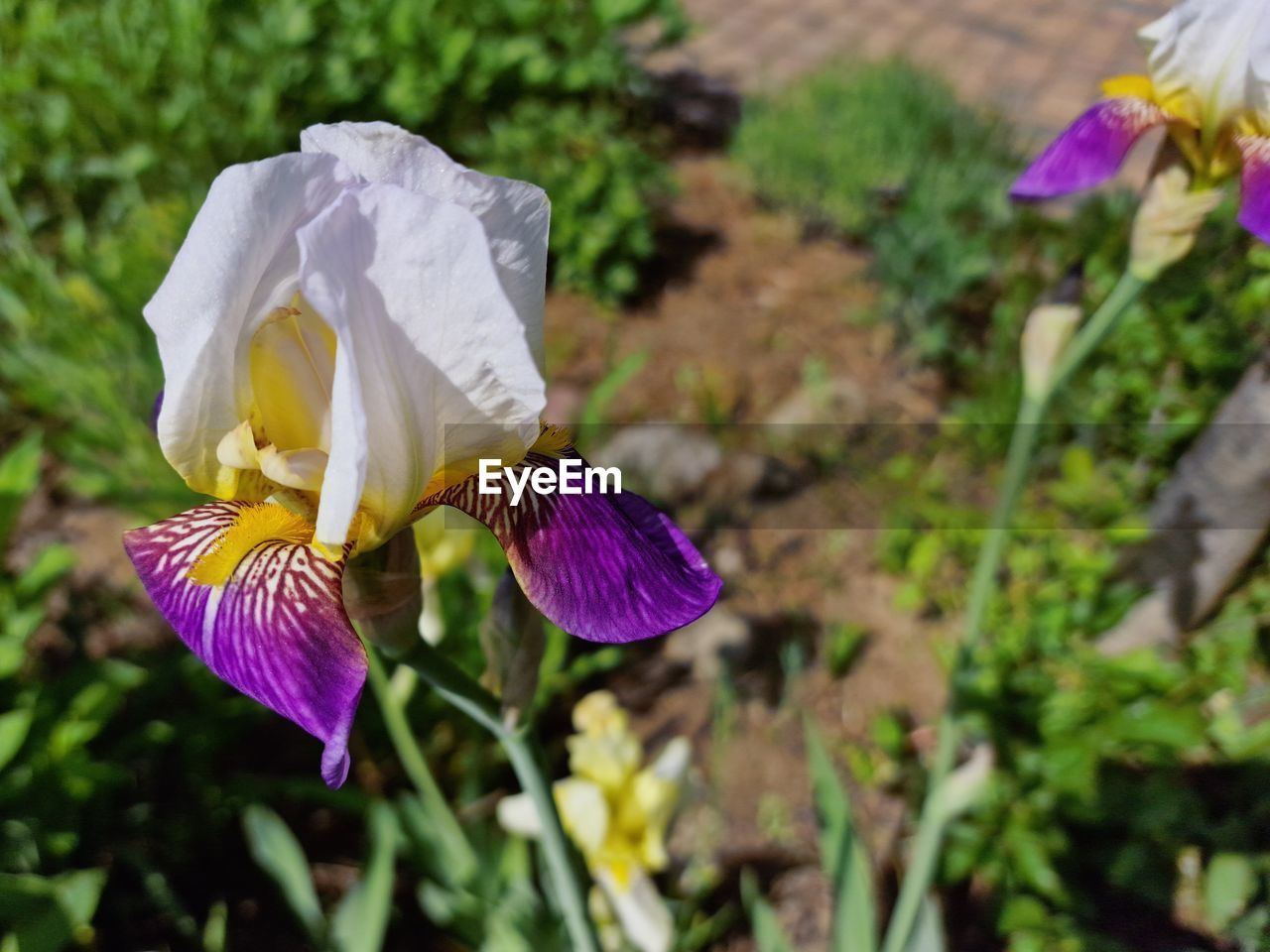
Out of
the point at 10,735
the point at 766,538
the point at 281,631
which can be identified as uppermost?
the point at 281,631

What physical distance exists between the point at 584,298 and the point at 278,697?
3189 mm

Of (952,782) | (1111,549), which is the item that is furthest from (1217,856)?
(1111,549)

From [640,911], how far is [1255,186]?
59.5 inches

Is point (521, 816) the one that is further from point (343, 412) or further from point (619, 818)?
point (343, 412)

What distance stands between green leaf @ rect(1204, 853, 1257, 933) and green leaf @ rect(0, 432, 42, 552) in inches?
90.8

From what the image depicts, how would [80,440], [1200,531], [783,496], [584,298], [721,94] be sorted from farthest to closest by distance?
1. [721,94]
2. [584,298]
3. [783,496]
4. [80,440]
5. [1200,531]

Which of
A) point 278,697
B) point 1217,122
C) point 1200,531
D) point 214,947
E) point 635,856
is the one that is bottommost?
point 214,947

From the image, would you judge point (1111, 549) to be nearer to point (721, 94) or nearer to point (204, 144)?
point (204, 144)

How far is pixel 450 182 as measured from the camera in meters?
0.68

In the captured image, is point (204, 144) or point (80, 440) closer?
point (80, 440)

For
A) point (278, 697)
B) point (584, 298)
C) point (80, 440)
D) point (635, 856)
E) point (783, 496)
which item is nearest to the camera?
point (278, 697)

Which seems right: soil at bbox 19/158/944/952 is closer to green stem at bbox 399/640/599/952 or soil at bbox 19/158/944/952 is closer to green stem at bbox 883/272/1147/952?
green stem at bbox 883/272/1147/952

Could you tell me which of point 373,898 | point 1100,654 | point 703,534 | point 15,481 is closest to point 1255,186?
point 1100,654

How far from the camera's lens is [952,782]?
1523 millimetres
